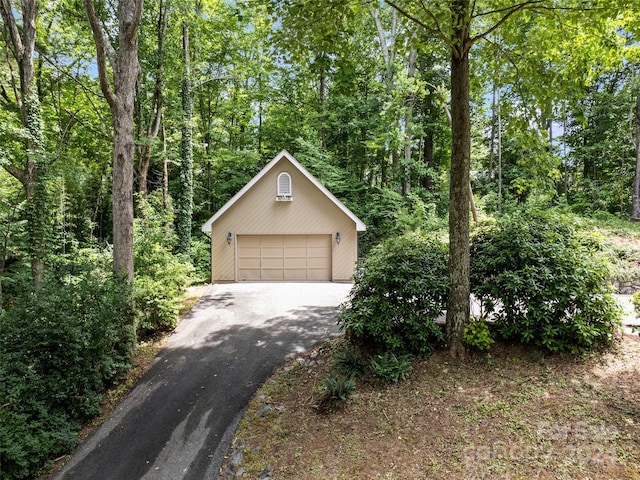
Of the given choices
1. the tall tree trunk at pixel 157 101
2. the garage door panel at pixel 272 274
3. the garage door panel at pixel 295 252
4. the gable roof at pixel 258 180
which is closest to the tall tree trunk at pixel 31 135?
the tall tree trunk at pixel 157 101

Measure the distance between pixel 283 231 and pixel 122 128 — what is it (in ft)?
24.0

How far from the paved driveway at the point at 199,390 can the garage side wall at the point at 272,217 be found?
138 inches

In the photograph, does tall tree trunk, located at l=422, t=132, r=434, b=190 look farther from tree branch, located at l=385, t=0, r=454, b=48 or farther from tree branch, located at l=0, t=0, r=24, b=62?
tree branch, located at l=0, t=0, r=24, b=62

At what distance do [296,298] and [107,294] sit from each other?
5.61m

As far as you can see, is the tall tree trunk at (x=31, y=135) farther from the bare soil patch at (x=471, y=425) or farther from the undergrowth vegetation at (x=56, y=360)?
the bare soil patch at (x=471, y=425)

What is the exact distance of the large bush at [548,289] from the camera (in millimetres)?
4688

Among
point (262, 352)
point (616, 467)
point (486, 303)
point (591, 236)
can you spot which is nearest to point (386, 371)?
point (486, 303)

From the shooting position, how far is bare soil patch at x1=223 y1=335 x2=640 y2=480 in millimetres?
3371

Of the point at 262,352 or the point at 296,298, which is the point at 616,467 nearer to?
the point at 262,352

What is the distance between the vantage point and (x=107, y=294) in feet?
19.7

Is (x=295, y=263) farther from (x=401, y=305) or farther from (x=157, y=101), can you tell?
(x=157, y=101)

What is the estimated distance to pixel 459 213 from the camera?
500cm

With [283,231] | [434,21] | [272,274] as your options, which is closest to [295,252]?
[283,231]

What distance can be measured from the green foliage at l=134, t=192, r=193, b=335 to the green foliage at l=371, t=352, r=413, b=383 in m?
5.29
